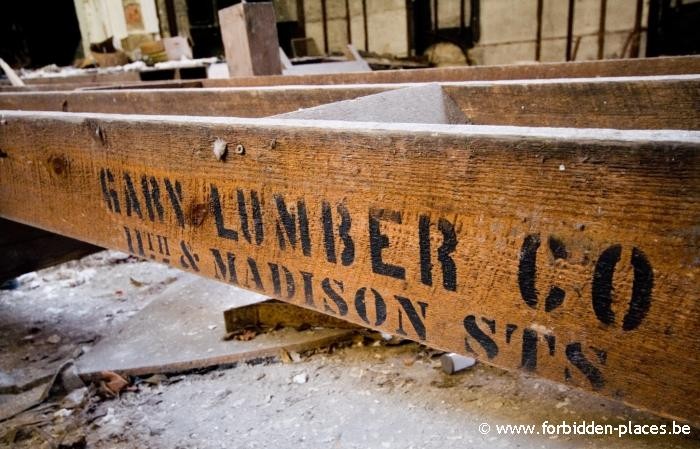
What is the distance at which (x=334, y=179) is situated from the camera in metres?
0.92

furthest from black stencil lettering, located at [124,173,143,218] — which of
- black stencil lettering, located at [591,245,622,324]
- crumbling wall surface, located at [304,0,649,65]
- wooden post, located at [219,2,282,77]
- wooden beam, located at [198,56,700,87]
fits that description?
crumbling wall surface, located at [304,0,649,65]

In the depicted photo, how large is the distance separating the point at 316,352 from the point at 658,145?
2.38 metres

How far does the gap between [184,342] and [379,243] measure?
7.67 feet

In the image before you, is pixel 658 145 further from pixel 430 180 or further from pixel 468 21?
pixel 468 21

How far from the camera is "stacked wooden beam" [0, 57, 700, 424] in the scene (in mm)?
659

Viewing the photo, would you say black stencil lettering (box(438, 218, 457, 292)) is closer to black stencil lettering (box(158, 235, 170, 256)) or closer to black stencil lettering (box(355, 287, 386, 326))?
black stencil lettering (box(355, 287, 386, 326))

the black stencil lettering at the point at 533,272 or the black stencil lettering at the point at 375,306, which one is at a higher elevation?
the black stencil lettering at the point at 533,272

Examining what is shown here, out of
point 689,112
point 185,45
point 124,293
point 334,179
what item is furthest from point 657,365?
point 185,45

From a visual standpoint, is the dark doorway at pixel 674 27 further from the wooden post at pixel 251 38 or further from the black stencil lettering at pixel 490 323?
the black stencil lettering at pixel 490 323

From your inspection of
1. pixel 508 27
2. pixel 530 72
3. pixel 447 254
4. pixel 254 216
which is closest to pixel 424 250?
pixel 447 254

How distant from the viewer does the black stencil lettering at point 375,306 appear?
3.12ft

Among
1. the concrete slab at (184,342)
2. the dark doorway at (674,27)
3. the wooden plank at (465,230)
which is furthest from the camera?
the dark doorway at (674,27)

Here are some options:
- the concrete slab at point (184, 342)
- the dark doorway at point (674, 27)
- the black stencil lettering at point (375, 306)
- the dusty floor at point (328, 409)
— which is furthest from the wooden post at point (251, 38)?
the dark doorway at point (674, 27)

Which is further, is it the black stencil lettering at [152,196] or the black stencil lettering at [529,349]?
the black stencil lettering at [152,196]
